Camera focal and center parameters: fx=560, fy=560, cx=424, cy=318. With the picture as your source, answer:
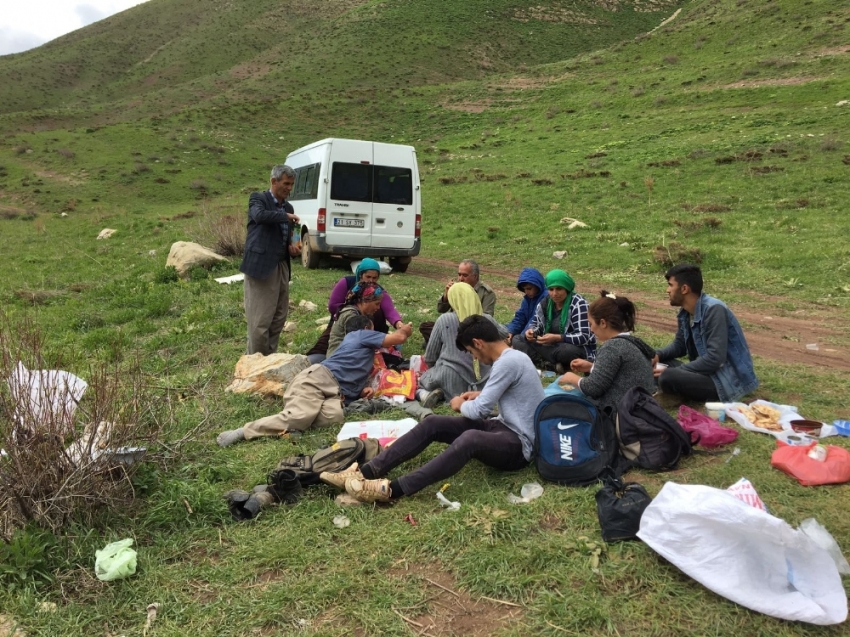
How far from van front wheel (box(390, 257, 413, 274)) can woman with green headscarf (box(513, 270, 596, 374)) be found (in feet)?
21.5

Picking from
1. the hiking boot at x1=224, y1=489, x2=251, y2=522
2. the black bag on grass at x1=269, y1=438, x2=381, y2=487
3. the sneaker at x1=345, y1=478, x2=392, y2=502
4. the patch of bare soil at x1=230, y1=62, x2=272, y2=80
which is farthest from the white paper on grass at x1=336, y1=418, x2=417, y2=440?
the patch of bare soil at x1=230, y1=62, x2=272, y2=80

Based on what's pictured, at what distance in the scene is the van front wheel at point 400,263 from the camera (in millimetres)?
12281

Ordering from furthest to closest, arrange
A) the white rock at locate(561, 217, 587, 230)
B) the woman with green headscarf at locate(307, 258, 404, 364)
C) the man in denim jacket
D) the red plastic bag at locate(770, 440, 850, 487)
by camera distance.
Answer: the white rock at locate(561, 217, 587, 230)
the woman with green headscarf at locate(307, 258, 404, 364)
the man in denim jacket
the red plastic bag at locate(770, 440, 850, 487)

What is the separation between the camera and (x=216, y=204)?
80.3 feet

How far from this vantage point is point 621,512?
2.81 metres

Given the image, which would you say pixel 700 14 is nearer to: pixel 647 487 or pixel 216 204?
pixel 216 204

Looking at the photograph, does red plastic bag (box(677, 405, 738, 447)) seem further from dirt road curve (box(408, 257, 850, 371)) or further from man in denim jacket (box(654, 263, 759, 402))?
dirt road curve (box(408, 257, 850, 371))

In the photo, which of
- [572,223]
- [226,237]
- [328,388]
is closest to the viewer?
[328,388]

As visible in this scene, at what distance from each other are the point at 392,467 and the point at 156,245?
1486 centimetres

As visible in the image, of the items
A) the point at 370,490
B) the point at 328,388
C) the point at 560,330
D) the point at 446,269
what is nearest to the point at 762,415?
the point at 560,330

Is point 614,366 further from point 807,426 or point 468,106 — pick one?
point 468,106

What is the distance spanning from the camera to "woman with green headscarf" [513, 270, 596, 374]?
18.4ft

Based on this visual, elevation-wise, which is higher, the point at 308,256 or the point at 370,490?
the point at 308,256

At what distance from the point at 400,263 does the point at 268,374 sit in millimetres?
7345
